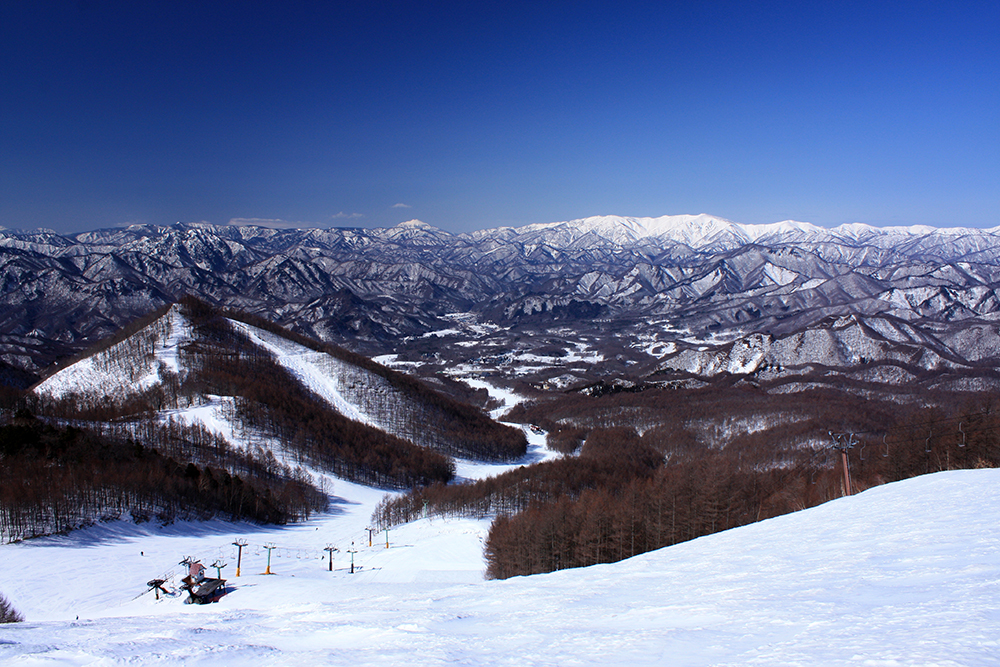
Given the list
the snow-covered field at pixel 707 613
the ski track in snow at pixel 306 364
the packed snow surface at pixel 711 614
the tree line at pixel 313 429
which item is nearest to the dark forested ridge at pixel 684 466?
the snow-covered field at pixel 707 613

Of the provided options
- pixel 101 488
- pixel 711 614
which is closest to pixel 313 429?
pixel 101 488

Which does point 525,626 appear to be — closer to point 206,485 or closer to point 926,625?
point 926,625

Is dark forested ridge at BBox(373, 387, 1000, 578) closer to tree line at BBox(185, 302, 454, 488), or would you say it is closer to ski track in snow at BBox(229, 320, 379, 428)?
tree line at BBox(185, 302, 454, 488)

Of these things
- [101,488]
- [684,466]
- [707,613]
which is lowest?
[101,488]

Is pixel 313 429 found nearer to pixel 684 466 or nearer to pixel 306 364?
pixel 306 364

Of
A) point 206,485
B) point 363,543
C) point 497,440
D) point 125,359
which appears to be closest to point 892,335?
point 497,440

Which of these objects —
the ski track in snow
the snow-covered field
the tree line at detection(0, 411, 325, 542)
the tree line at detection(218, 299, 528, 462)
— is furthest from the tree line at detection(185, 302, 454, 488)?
the snow-covered field

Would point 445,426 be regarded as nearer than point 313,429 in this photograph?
No

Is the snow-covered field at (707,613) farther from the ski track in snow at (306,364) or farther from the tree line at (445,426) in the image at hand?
the ski track in snow at (306,364)

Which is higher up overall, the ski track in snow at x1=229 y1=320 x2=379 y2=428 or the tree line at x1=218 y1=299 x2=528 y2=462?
the ski track in snow at x1=229 y1=320 x2=379 y2=428
